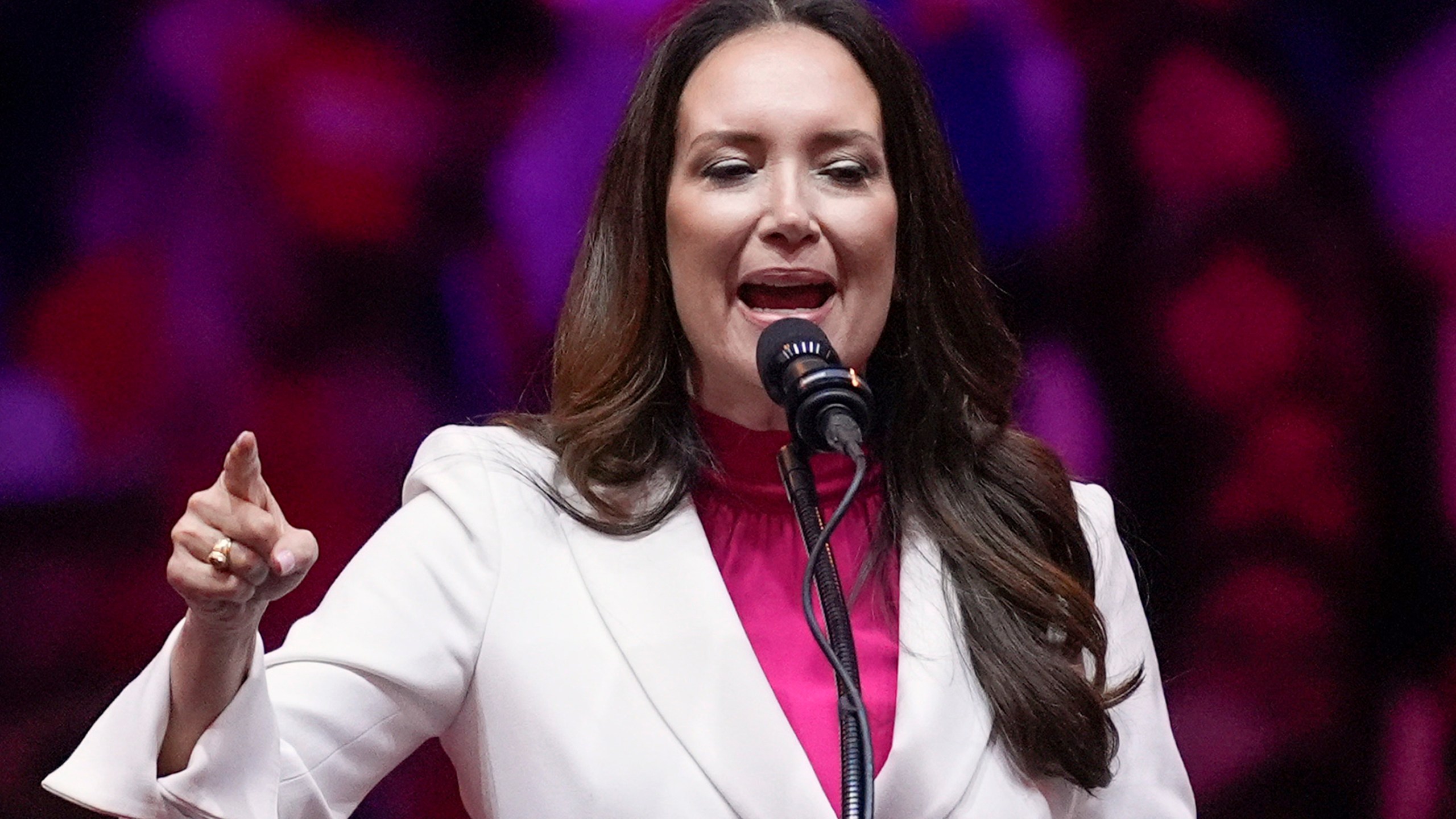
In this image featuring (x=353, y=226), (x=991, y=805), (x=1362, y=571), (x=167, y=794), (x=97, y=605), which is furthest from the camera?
(x=1362, y=571)

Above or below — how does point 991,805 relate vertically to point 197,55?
below

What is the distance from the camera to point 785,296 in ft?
6.10

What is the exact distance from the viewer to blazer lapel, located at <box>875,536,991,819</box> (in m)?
1.65

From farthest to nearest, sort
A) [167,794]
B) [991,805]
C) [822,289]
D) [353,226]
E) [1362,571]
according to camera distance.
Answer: [1362,571], [353,226], [822,289], [991,805], [167,794]

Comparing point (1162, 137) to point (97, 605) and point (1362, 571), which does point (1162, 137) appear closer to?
point (1362, 571)

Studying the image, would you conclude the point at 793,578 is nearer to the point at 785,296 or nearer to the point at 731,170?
the point at 785,296

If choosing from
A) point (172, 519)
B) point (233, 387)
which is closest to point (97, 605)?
point (172, 519)

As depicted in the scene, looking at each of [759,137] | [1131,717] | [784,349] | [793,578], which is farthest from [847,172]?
[1131,717]

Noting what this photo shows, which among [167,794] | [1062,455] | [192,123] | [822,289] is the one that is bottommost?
[1062,455]

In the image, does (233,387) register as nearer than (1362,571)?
Yes

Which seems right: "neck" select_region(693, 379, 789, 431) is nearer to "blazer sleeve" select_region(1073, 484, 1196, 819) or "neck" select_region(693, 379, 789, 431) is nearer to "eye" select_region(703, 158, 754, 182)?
"eye" select_region(703, 158, 754, 182)

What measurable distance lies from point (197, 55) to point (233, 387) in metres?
0.42

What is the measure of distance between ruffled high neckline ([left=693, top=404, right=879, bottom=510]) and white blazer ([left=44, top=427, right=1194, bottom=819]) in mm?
79

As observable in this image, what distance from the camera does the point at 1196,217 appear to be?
8.12 feet
